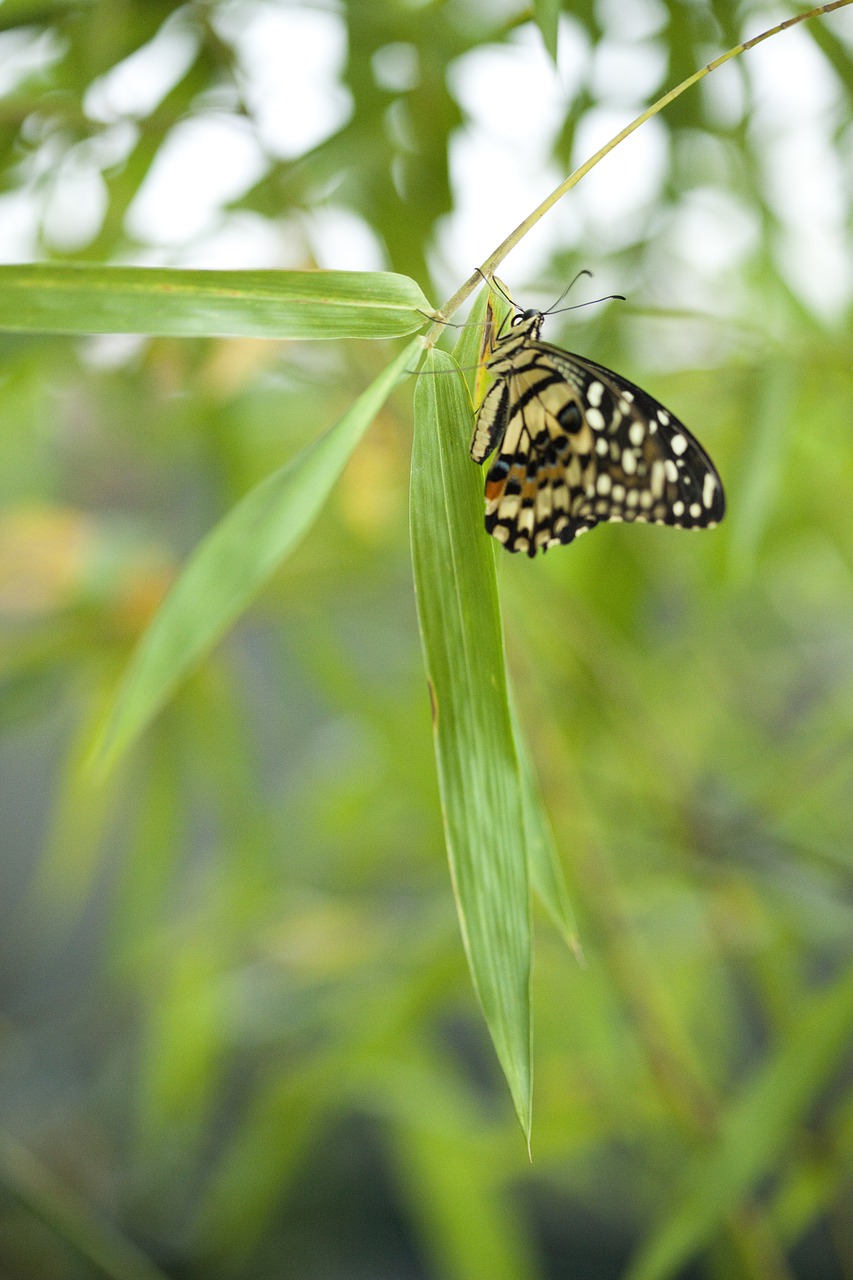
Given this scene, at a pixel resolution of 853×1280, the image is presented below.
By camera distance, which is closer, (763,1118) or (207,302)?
(207,302)

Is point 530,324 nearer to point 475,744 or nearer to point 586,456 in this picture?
point 586,456

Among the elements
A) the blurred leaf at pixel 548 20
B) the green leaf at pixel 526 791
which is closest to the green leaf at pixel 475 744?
the green leaf at pixel 526 791

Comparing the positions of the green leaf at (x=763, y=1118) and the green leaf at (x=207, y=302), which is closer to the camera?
the green leaf at (x=207, y=302)

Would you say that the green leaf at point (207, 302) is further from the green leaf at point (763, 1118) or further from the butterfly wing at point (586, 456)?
the green leaf at point (763, 1118)

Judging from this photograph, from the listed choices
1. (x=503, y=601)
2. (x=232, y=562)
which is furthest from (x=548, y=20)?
(x=503, y=601)

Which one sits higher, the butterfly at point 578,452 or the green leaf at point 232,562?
the green leaf at point 232,562

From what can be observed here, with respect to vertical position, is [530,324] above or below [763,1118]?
above

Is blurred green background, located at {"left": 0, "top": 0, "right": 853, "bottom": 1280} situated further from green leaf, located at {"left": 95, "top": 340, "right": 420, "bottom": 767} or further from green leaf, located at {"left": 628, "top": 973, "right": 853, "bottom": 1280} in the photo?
green leaf, located at {"left": 95, "top": 340, "right": 420, "bottom": 767}

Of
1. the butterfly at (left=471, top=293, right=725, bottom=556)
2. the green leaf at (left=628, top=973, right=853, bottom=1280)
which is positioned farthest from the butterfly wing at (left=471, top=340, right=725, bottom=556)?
the green leaf at (left=628, top=973, right=853, bottom=1280)
